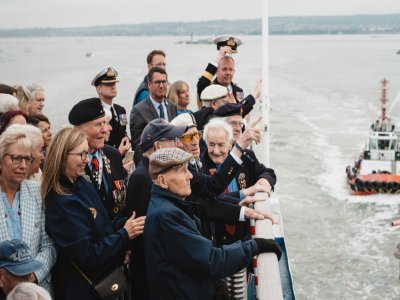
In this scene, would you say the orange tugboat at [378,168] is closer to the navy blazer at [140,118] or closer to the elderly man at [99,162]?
the navy blazer at [140,118]

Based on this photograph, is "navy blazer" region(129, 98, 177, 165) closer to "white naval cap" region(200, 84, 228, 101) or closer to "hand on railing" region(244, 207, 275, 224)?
"white naval cap" region(200, 84, 228, 101)

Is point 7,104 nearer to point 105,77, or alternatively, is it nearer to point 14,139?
point 105,77

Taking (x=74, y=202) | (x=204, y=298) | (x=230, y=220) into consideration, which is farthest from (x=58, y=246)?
(x=230, y=220)

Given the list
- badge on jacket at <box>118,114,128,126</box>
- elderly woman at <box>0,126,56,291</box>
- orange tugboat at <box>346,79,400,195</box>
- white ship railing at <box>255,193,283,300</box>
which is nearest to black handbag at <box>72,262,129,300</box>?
elderly woman at <box>0,126,56,291</box>

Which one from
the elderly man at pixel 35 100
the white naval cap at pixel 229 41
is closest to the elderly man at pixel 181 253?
the elderly man at pixel 35 100

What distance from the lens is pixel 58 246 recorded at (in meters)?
2.63

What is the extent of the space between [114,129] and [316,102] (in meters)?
42.8

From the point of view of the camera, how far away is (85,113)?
3.28 meters

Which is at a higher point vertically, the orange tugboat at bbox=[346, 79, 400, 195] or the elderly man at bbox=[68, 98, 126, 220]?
the elderly man at bbox=[68, 98, 126, 220]

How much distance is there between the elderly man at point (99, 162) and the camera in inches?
127

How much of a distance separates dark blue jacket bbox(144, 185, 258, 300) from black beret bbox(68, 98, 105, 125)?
3.68ft

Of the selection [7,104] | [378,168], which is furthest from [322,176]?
[7,104]

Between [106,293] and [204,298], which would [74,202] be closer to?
[106,293]

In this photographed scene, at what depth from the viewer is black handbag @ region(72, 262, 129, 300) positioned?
271 centimetres
